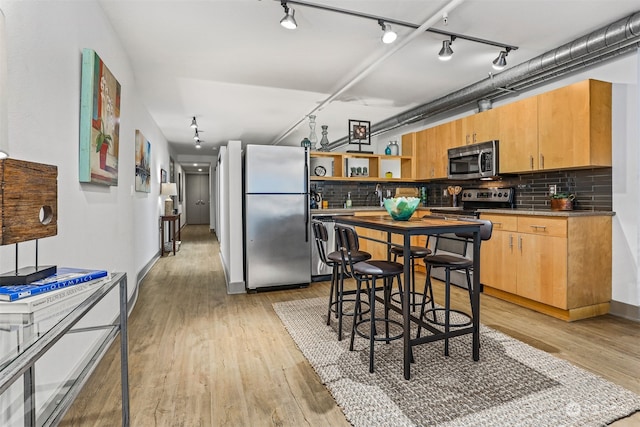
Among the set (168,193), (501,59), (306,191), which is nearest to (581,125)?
(501,59)

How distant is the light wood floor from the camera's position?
1.86 m

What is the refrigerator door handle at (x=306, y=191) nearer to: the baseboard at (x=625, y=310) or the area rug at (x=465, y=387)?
the area rug at (x=465, y=387)

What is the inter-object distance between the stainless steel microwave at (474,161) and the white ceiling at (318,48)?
871mm

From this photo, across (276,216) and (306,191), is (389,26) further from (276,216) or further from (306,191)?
(276,216)

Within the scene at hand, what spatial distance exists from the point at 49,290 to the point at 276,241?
11.2 ft

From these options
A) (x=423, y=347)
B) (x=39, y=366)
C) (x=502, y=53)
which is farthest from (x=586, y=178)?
(x=39, y=366)

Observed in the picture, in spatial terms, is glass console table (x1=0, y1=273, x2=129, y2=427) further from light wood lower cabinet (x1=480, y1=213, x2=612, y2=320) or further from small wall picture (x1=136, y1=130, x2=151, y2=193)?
light wood lower cabinet (x1=480, y1=213, x2=612, y2=320)

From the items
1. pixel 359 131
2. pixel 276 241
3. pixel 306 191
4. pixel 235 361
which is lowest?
pixel 235 361

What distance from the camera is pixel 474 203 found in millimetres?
4883

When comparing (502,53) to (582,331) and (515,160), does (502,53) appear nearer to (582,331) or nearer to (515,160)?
(515,160)

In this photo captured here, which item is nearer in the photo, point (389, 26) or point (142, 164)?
point (389, 26)

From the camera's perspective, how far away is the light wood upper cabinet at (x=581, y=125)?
10.6 feet

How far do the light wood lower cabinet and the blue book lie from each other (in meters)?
3.66

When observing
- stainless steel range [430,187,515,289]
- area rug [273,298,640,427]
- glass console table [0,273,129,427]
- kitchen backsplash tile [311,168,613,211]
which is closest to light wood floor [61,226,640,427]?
area rug [273,298,640,427]
